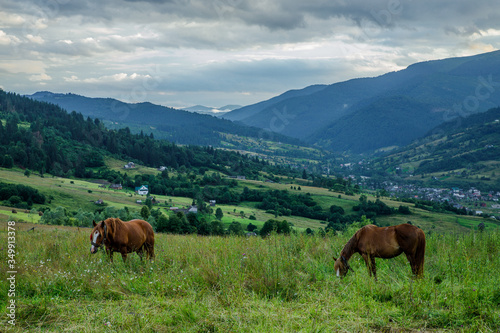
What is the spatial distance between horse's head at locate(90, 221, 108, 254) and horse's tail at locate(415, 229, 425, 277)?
25.1 feet

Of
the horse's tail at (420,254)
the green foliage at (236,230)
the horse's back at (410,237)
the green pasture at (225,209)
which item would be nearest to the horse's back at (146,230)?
the green foliage at (236,230)

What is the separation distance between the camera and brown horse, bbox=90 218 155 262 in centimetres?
848

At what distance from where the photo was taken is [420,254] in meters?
7.65

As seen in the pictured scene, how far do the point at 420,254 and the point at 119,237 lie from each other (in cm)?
750

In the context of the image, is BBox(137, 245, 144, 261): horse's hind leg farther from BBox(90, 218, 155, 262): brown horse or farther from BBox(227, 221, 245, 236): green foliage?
BBox(227, 221, 245, 236): green foliage

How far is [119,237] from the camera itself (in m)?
8.80

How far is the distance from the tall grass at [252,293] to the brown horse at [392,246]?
0.27 m

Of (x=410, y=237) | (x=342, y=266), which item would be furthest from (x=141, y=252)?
(x=410, y=237)

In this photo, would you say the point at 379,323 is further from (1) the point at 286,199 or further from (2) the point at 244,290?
(1) the point at 286,199

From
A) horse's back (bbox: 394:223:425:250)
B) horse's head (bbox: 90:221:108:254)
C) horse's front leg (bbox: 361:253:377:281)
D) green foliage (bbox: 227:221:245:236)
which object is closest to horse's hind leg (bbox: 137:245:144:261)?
horse's head (bbox: 90:221:108:254)

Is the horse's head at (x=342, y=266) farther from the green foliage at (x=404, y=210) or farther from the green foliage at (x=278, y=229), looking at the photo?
the green foliage at (x=404, y=210)

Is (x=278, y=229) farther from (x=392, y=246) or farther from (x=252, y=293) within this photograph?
(x=252, y=293)

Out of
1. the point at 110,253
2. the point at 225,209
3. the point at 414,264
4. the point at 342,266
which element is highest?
the point at 414,264

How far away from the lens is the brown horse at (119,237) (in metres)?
8.48
